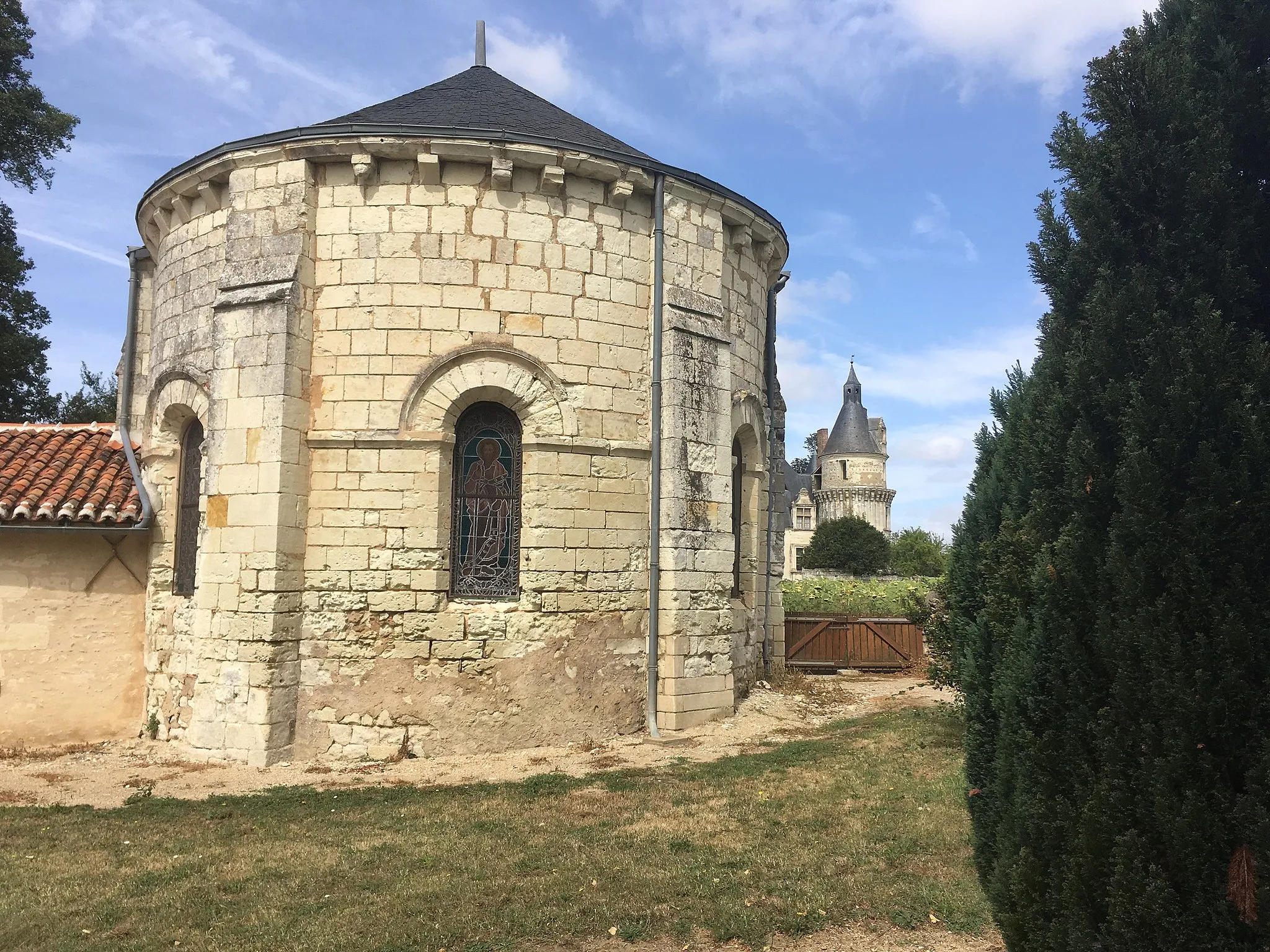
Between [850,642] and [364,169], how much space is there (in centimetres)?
1189

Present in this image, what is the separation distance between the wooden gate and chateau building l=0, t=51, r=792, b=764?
6.51 metres

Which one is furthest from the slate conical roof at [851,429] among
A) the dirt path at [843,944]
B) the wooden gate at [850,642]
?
the dirt path at [843,944]

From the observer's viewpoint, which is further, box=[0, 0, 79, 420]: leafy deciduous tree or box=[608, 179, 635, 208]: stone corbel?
box=[0, 0, 79, 420]: leafy deciduous tree

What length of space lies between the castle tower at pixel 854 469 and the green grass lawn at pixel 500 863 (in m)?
54.1

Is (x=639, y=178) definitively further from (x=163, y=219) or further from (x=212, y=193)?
(x=163, y=219)

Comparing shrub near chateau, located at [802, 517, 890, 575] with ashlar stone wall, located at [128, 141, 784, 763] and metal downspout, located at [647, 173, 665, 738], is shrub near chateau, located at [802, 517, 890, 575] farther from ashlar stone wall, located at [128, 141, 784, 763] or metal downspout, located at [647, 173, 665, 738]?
ashlar stone wall, located at [128, 141, 784, 763]

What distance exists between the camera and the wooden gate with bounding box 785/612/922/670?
1670cm

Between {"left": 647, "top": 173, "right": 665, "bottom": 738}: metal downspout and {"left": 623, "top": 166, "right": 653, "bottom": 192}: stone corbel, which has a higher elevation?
{"left": 623, "top": 166, "right": 653, "bottom": 192}: stone corbel

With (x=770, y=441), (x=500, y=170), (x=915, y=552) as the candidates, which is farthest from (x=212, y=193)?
(x=915, y=552)

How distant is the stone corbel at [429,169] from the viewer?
30.4 ft

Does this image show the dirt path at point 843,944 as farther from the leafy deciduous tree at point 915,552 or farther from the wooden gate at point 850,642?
the leafy deciduous tree at point 915,552

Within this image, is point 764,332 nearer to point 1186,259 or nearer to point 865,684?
point 865,684

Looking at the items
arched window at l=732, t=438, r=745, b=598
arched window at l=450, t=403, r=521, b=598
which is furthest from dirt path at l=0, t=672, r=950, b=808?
arched window at l=732, t=438, r=745, b=598

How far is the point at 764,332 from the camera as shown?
502 inches
